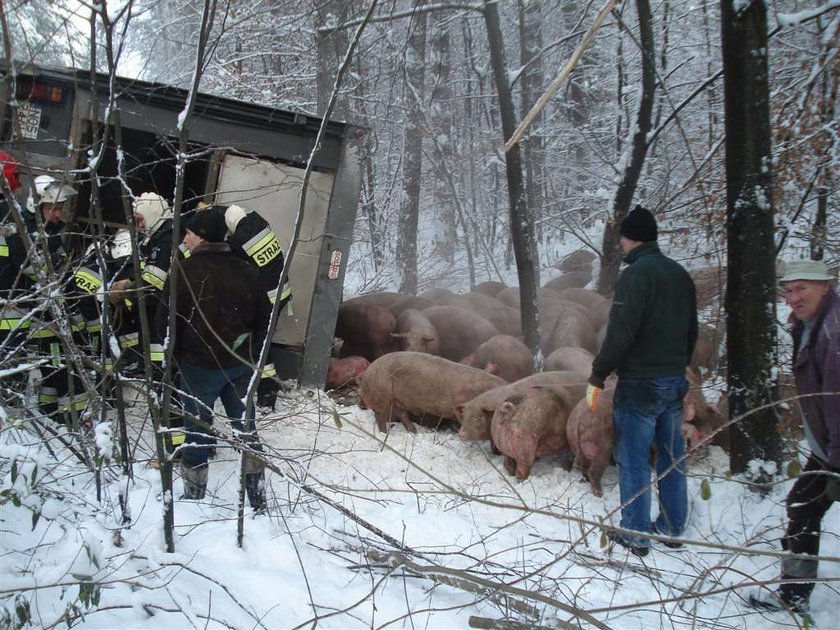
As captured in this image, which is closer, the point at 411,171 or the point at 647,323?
the point at 647,323

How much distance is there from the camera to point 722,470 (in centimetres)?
562

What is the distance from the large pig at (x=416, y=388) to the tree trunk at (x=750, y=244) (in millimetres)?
2417

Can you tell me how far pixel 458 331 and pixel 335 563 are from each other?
5.69 metres

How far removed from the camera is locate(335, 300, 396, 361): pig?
8586mm

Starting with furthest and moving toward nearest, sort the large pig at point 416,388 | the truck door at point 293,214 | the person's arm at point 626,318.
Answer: the truck door at point 293,214 < the large pig at point 416,388 < the person's arm at point 626,318

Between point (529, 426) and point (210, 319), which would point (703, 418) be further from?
point (210, 319)

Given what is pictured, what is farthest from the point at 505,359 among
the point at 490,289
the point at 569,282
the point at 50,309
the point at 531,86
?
the point at 531,86

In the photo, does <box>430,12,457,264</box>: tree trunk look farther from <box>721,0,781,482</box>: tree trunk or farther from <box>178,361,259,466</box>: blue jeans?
<box>178,361,259,466</box>: blue jeans

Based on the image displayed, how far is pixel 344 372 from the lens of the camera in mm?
7820

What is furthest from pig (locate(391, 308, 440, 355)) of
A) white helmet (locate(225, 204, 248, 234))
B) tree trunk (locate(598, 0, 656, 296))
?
tree trunk (locate(598, 0, 656, 296))

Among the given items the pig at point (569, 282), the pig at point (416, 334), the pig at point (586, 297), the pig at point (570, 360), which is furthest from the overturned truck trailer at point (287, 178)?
the pig at point (569, 282)

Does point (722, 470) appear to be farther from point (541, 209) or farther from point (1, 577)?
point (541, 209)

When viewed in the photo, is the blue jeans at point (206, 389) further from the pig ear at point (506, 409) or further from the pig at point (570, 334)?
the pig at point (570, 334)

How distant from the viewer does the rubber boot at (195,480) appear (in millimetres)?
4465
